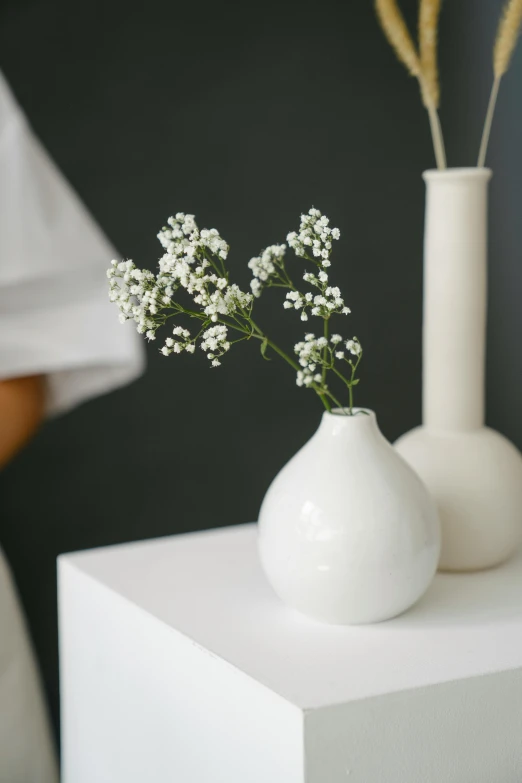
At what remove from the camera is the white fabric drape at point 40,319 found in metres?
1.13

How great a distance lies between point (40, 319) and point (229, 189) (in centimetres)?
Answer: 78

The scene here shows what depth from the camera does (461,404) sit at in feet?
3.25

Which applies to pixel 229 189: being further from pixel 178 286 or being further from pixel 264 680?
pixel 264 680

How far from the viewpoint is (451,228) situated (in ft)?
3.17

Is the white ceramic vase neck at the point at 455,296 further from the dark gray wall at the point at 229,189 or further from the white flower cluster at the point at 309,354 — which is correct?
the dark gray wall at the point at 229,189

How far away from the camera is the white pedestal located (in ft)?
2.30

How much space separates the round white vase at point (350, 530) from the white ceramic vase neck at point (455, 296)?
19 centimetres

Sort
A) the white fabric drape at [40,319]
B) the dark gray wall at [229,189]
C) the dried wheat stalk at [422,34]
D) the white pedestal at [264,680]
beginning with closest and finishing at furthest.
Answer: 1. the white pedestal at [264,680]
2. the dried wheat stalk at [422,34]
3. the white fabric drape at [40,319]
4. the dark gray wall at [229,189]

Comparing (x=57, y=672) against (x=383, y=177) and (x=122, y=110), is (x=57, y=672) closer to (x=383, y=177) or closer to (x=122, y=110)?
(x=122, y=110)

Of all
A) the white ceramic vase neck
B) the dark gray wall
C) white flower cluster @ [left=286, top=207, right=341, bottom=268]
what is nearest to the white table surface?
the white ceramic vase neck

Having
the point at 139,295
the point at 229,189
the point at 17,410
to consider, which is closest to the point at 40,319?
the point at 17,410

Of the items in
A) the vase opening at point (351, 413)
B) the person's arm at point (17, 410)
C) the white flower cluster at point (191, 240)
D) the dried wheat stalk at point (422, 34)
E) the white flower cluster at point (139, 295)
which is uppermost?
the dried wheat stalk at point (422, 34)

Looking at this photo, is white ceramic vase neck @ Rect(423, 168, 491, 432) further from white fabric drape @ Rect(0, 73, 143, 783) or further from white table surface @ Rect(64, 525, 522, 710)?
white fabric drape @ Rect(0, 73, 143, 783)

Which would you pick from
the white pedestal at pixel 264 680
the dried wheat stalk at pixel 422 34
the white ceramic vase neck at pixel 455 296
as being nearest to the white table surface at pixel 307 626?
the white pedestal at pixel 264 680
